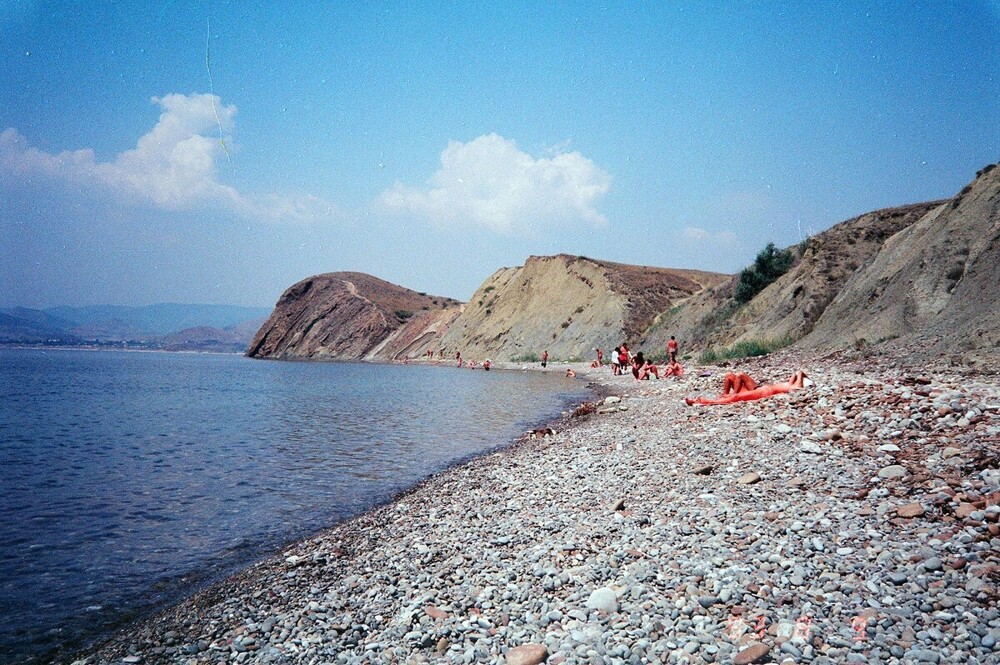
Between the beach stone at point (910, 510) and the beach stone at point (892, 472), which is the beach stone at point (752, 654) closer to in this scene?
the beach stone at point (910, 510)

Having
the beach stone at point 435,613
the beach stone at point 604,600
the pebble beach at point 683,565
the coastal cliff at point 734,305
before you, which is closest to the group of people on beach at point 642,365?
the coastal cliff at point 734,305

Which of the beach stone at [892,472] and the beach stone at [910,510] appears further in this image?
the beach stone at [892,472]

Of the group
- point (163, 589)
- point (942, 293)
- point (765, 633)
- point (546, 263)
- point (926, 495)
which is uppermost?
point (546, 263)

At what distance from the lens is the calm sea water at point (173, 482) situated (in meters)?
6.48

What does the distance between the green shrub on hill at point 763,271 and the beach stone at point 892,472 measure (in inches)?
1165

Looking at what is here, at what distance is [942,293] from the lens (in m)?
16.5

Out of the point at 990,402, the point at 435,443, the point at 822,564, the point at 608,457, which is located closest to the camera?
the point at 822,564

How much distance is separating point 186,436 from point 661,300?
45.4 meters

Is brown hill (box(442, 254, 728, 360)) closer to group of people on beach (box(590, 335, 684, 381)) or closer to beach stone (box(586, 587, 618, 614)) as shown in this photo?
group of people on beach (box(590, 335, 684, 381))

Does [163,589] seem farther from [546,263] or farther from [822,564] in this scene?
[546,263]

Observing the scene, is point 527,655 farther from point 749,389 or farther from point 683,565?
point 749,389

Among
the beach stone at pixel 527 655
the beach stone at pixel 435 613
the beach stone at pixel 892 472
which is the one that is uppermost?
the beach stone at pixel 892 472

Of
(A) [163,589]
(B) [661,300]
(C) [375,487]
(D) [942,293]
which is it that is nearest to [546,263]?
(B) [661,300]

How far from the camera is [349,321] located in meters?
94.1
